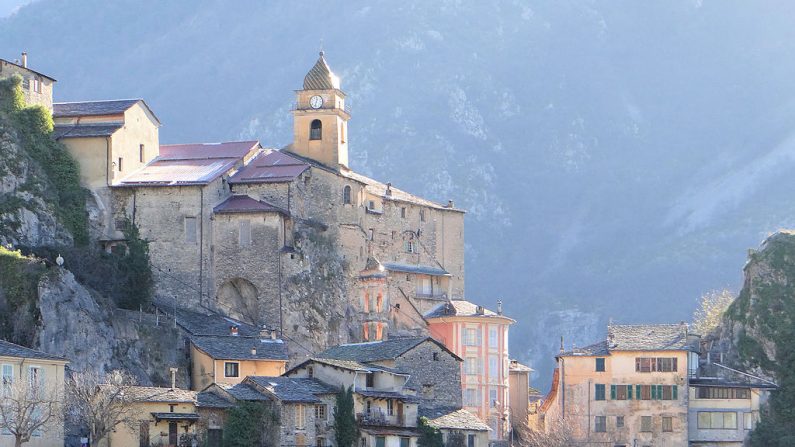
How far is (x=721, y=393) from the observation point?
395 ft

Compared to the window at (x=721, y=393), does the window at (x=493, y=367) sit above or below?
above

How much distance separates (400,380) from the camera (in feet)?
338

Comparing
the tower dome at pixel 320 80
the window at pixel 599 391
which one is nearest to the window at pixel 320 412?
the window at pixel 599 391

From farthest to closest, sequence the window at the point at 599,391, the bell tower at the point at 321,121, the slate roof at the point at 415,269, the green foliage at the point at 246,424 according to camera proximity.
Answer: the bell tower at the point at 321,121
the slate roof at the point at 415,269
the window at the point at 599,391
the green foliage at the point at 246,424

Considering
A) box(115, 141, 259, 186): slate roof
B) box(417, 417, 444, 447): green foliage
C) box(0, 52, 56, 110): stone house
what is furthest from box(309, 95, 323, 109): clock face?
box(417, 417, 444, 447): green foliage

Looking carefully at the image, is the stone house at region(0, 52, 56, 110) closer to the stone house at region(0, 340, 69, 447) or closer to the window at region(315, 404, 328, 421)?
the stone house at region(0, 340, 69, 447)

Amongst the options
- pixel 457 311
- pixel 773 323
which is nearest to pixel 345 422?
pixel 457 311

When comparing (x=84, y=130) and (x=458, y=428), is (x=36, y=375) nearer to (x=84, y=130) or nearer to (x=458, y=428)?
(x=458, y=428)

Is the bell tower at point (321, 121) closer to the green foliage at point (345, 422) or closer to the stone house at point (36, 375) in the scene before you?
the green foliage at point (345, 422)

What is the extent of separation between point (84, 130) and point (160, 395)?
30184 mm

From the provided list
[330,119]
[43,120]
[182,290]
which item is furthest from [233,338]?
[330,119]

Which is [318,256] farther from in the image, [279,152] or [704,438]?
[704,438]

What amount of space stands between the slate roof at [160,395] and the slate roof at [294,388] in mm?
3756

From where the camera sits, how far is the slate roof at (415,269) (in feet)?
441
